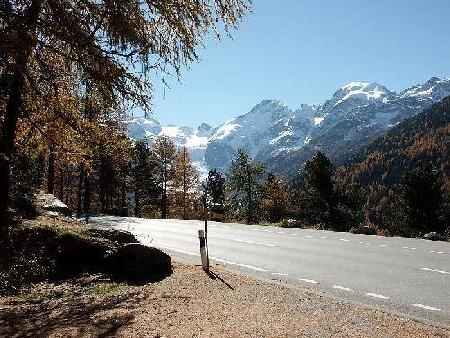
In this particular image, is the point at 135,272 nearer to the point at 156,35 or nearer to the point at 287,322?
the point at 287,322

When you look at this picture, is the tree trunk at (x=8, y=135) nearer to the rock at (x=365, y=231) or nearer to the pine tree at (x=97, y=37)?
the pine tree at (x=97, y=37)

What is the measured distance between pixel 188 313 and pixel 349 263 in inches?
288

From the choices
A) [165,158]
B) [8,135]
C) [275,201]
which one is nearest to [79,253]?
[8,135]

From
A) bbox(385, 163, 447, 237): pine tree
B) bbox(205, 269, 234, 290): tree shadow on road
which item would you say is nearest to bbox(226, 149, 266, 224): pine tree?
bbox(385, 163, 447, 237): pine tree

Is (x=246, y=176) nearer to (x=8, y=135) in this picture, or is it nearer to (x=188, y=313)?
(x=8, y=135)

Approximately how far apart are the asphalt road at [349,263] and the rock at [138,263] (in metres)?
2.68

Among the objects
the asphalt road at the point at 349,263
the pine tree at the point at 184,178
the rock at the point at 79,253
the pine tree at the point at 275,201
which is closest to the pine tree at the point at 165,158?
the pine tree at the point at 184,178

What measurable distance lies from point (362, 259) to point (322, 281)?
3.17 metres

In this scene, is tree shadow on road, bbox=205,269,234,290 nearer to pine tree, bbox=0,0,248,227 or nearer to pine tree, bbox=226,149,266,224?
pine tree, bbox=0,0,248,227

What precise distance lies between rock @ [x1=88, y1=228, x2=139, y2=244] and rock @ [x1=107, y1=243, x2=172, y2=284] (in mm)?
1163

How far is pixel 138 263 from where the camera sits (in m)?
9.77

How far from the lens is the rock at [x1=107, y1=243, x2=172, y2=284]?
31.6 ft

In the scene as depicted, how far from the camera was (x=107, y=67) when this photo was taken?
6.89 meters

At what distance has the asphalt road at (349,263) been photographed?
8.88 m
